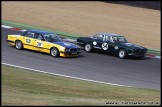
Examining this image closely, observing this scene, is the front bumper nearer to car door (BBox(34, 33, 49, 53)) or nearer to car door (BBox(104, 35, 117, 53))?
car door (BBox(34, 33, 49, 53))

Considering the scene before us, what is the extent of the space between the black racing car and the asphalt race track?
0.33 metres

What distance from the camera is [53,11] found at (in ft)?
109

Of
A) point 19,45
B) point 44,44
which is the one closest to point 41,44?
point 44,44

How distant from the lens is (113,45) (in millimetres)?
21062

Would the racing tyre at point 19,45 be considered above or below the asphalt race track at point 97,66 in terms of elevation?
above

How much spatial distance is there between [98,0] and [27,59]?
20.5 metres

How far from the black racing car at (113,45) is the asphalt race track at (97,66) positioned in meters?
0.33

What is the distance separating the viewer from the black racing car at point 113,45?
20781 mm

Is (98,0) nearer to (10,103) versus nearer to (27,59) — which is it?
(27,59)

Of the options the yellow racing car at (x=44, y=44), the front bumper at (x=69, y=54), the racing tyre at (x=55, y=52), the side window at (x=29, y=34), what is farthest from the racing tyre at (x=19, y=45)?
the front bumper at (x=69, y=54)

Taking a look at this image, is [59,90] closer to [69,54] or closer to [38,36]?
[69,54]

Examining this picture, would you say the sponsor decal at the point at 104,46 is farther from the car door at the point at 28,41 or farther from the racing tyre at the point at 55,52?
the car door at the point at 28,41

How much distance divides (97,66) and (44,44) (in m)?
2.96

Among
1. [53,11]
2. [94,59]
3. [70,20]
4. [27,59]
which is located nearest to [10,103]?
[27,59]
